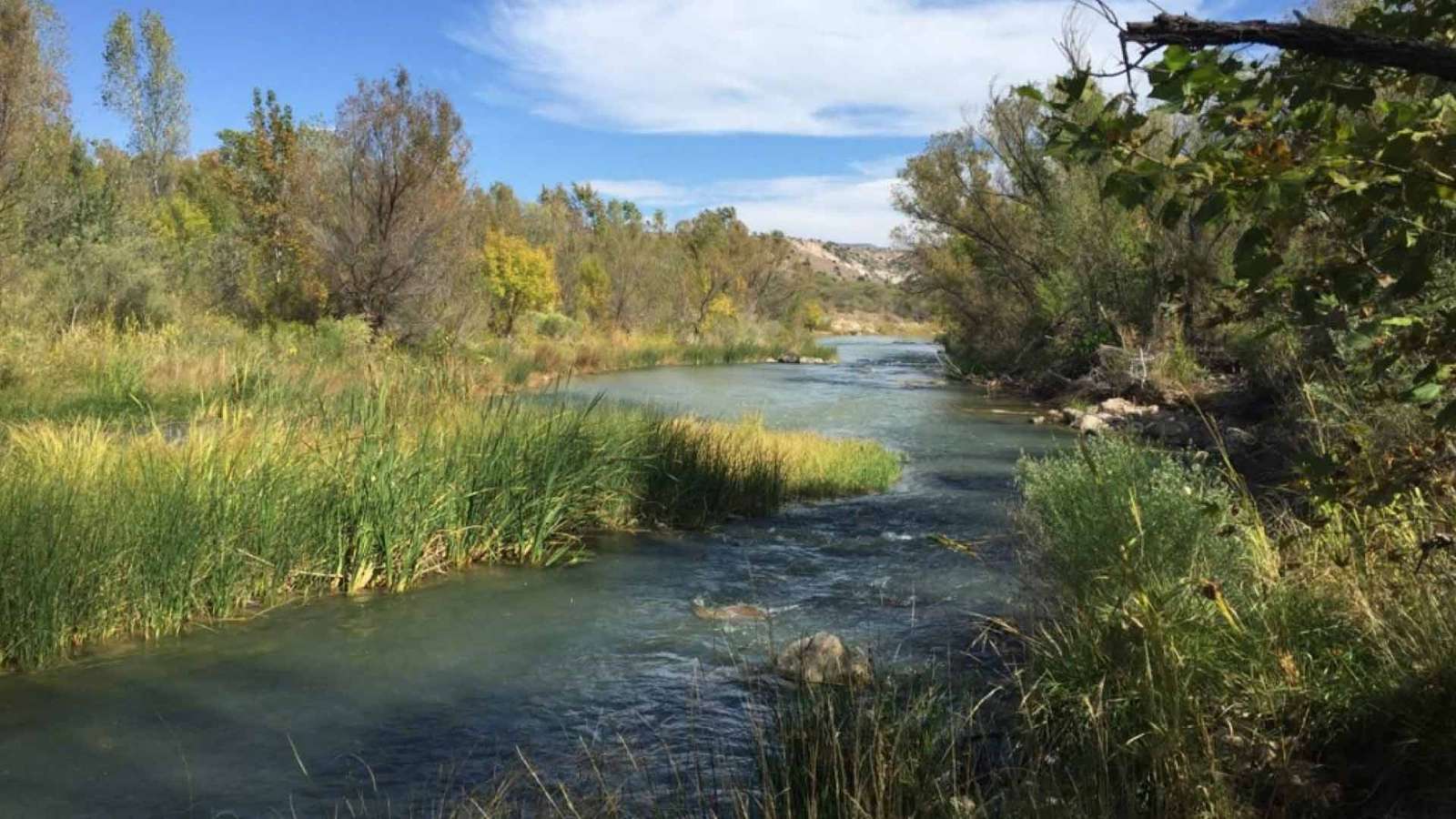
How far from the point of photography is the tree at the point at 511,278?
38375 mm

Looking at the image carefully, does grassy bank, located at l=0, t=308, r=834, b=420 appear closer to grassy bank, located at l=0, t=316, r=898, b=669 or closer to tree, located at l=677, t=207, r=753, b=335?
grassy bank, located at l=0, t=316, r=898, b=669

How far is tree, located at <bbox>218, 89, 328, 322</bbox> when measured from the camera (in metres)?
24.2

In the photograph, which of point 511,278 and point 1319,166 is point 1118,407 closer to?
point 1319,166

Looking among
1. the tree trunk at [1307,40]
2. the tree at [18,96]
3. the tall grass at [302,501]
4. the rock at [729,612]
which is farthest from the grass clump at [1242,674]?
the tree at [18,96]

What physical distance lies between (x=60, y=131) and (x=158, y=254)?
508 centimetres

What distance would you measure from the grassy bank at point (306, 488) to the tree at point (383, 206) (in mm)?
10441

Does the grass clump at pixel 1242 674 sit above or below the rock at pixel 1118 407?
above

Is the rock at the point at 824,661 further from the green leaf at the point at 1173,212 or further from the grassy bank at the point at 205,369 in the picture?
the grassy bank at the point at 205,369

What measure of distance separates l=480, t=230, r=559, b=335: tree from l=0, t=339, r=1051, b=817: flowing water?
95.7 ft

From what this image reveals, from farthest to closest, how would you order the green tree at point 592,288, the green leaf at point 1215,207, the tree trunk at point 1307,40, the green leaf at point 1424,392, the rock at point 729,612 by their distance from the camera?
the green tree at point 592,288, the rock at point 729,612, the green leaf at point 1424,392, the green leaf at point 1215,207, the tree trunk at point 1307,40

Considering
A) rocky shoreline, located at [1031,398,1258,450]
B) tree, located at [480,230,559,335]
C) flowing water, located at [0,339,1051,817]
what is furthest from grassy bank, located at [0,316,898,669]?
tree, located at [480,230,559,335]

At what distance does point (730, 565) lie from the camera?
9375mm

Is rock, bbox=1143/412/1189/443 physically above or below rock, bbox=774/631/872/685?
below

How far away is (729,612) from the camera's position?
7.77 metres
